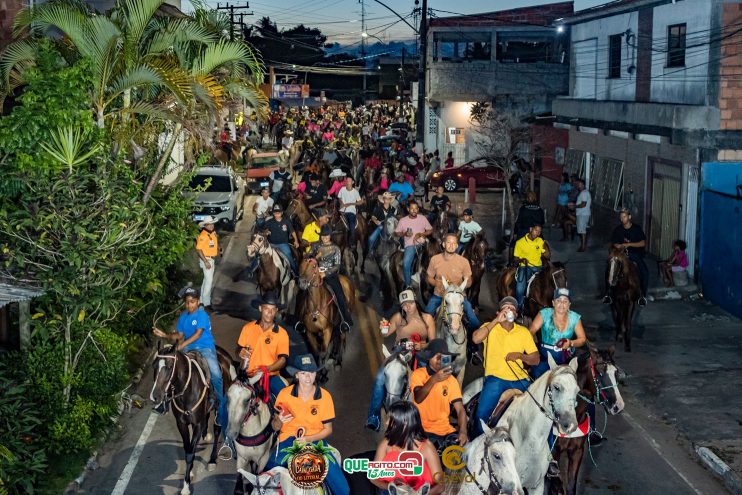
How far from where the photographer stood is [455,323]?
13.2m

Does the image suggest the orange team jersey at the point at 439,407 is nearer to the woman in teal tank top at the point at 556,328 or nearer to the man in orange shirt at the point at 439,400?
the man in orange shirt at the point at 439,400

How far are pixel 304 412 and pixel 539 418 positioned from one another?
2080mm

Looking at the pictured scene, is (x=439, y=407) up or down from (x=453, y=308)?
down

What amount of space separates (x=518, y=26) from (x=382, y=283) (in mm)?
30457

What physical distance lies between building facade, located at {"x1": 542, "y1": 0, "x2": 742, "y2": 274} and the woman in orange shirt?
50.4 feet

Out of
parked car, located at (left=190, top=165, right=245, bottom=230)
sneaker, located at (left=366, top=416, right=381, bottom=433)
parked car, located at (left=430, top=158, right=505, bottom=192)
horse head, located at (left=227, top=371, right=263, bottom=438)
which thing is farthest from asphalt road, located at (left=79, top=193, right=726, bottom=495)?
parked car, located at (left=430, top=158, right=505, bottom=192)

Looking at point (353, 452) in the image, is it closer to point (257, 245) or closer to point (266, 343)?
point (266, 343)

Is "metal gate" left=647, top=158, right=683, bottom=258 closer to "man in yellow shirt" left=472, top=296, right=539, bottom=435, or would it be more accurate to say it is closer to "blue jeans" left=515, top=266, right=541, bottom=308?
"blue jeans" left=515, top=266, right=541, bottom=308

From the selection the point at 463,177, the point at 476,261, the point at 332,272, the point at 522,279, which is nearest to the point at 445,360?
the point at 332,272

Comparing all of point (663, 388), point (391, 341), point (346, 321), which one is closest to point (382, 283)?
point (391, 341)

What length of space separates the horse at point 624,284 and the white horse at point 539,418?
335 inches

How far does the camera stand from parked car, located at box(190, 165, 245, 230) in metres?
31.4

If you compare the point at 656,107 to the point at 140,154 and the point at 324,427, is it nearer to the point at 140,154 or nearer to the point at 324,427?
the point at 140,154

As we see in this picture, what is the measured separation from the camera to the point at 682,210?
23.8 metres
